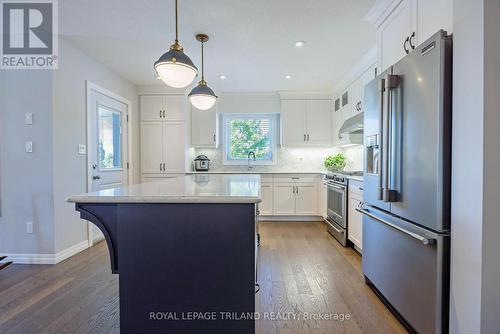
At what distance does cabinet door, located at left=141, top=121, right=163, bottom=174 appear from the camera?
4.61m

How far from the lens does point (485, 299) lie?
3.95ft

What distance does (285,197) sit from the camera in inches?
185

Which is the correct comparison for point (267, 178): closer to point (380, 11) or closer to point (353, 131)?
point (353, 131)

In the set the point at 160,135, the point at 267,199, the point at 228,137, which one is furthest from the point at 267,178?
the point at 160,135

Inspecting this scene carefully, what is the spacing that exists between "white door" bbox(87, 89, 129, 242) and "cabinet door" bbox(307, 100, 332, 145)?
3227mm

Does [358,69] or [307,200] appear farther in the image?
[307,200]

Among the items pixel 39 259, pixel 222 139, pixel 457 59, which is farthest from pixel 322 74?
pixel 39 259

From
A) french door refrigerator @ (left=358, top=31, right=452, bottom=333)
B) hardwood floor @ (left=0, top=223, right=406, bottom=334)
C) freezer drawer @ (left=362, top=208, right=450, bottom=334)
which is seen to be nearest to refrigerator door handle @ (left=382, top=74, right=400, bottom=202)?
french door refrigerator @ (left=358, top=31, right=452, bottom=333)

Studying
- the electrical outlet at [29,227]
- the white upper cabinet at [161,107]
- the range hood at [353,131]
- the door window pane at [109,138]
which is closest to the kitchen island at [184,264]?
the electrical outlet at [29,227]

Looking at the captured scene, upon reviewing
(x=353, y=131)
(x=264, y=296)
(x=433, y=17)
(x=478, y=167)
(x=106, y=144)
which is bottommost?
(x=264, y=296)

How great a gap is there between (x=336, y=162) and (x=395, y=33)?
9.03 feet

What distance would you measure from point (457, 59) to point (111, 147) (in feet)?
13.2

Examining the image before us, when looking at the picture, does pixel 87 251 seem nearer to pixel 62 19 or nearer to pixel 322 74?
pixel 62 19

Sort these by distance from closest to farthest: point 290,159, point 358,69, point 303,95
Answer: point 358,69, point 303,95, point 290,159
